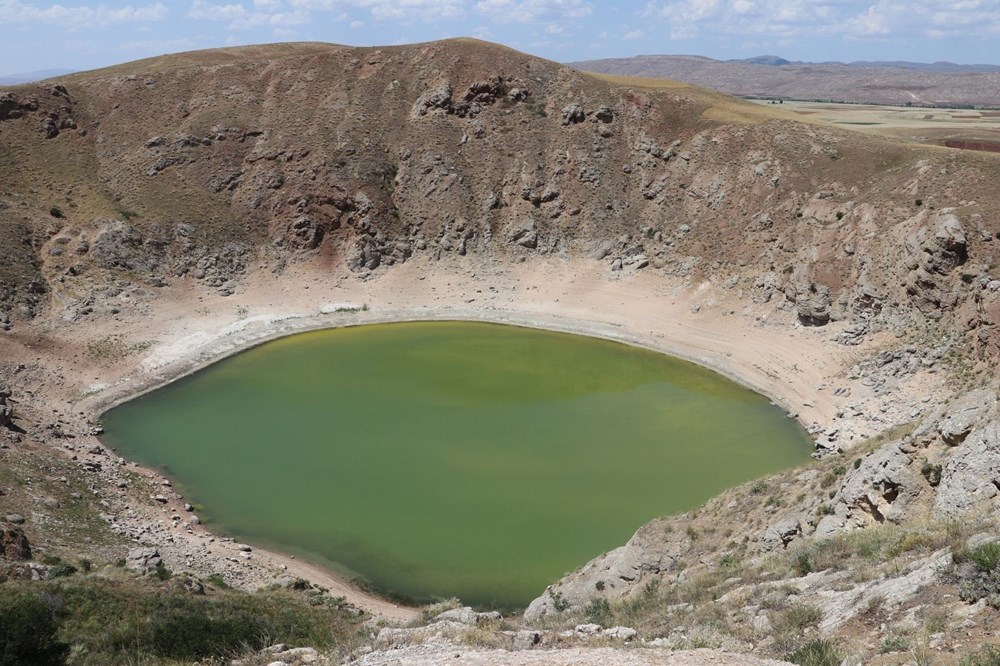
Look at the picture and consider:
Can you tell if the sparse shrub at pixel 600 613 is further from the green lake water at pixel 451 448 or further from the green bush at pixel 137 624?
the green lake water at pixel 451 448

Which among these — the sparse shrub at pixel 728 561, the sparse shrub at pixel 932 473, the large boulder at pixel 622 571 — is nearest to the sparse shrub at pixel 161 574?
the large boulder at pixel 622 571

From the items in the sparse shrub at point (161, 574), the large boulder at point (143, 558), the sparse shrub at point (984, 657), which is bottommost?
the large boulder at point (143, 558)

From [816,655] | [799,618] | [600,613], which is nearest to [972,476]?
[799,618]

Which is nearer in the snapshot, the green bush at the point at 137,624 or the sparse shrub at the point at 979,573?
the sparse shrub at the point at 979,573

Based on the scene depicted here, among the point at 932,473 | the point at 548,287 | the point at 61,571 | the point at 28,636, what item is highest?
the point at 548,287

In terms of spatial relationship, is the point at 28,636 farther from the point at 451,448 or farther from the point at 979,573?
the point at 451,448

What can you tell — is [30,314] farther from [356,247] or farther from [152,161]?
[356,247]

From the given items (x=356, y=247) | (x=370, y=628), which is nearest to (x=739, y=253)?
(x=356, y=247)
